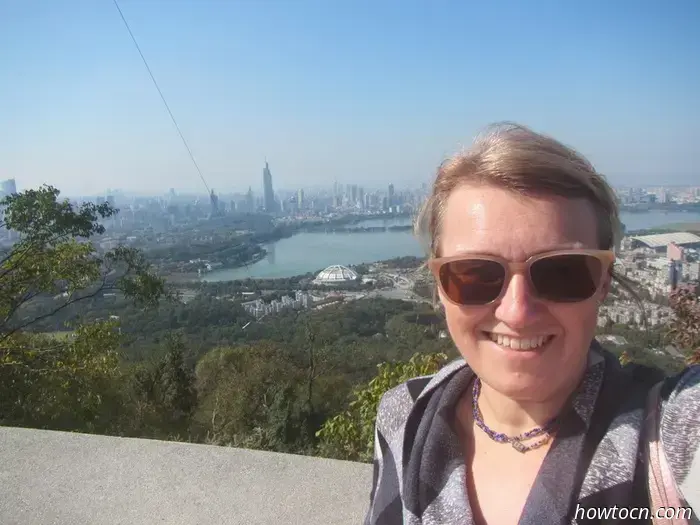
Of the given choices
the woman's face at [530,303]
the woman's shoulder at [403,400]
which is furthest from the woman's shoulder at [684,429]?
the woman's shoulder at [403,400]

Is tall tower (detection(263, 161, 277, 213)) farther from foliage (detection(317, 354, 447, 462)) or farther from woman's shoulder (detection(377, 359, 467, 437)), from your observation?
woman's shoulder (detection(377, 359, 467, 437))

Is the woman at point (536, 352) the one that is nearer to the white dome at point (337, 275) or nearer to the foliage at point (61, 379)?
the foliage at point (61, 379)

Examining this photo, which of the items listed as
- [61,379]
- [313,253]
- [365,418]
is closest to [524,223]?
[365,418]

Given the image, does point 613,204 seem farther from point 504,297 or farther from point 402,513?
point 402,513

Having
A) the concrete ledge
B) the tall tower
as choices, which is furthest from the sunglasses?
the tall tower

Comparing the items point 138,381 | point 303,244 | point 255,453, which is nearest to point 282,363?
point 138,381

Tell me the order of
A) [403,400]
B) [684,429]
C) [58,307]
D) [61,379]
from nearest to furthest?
[684,429]
[403,400]
[61,379]
[58,307]

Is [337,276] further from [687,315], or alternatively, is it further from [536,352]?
[536,352]

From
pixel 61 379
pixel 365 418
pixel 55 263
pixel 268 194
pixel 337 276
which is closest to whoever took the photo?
pixel 365 418
